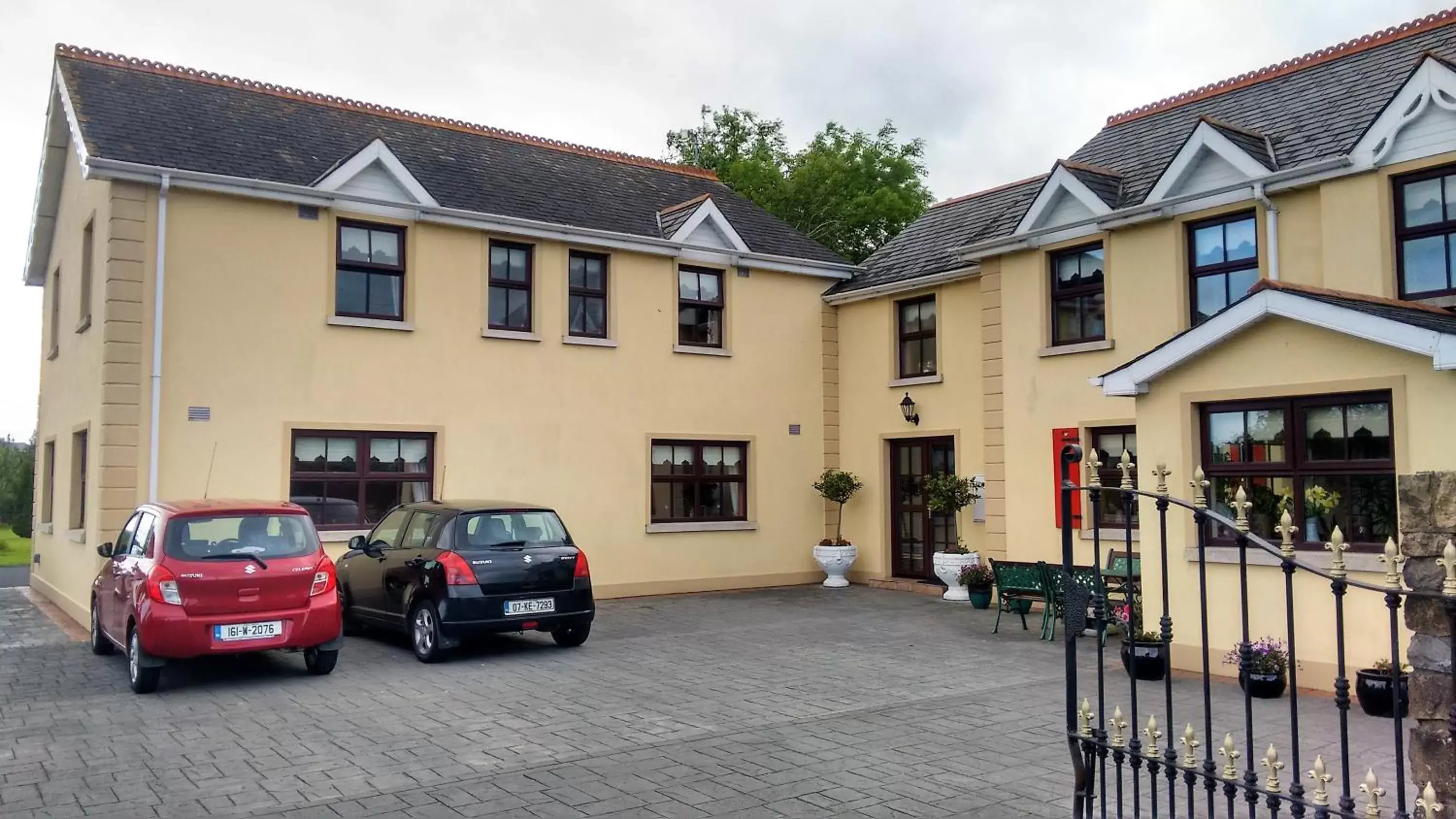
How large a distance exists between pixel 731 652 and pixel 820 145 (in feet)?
104

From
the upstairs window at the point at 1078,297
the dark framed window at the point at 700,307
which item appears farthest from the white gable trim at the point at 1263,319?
the dark framed window at the point at 700,307

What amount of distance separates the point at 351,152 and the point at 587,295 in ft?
13.2

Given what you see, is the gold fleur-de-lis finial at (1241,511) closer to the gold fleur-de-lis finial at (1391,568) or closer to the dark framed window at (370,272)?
the gold fleur-de-lis finial at (1391,568)

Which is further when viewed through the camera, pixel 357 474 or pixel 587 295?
pixel 587 295

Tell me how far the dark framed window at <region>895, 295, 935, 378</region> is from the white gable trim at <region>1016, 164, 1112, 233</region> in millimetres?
2813

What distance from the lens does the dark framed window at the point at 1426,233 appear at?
11.2 metres

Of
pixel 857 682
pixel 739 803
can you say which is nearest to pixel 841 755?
pixel 739 803

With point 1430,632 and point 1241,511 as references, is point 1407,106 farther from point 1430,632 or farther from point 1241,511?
point 1430,632

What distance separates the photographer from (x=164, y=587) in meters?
9.38

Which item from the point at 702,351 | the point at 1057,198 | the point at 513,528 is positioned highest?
the point at 1057,198

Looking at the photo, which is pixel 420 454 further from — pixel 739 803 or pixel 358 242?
pixel 739 803

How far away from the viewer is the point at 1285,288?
9.53 m

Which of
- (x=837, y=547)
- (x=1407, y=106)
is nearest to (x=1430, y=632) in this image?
(x=1407, y=106)

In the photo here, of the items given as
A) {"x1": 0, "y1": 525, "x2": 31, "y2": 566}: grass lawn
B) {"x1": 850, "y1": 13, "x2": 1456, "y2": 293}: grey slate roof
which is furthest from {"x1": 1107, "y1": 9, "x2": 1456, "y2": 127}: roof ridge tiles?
{"x1": 0, "y1": 525, "x2": 31, "y2": 566}: grass lawn
